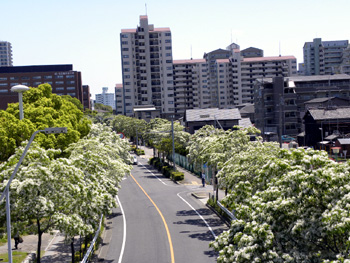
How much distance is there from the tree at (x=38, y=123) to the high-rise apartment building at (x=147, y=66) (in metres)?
104

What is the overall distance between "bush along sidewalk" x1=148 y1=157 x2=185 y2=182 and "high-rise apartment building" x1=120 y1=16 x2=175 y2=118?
256 feet

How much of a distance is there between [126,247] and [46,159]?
1145 centimetres

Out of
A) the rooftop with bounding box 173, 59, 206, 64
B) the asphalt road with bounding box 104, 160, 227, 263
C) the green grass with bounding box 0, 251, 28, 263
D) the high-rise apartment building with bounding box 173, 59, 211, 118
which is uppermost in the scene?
the rooftop with bounding box 173, 59, 206, 64

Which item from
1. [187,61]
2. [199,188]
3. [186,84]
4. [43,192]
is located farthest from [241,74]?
[43,192]

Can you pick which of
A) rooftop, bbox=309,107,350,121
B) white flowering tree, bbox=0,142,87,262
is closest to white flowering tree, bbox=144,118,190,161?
rooftop, bbox=309,107,350,121

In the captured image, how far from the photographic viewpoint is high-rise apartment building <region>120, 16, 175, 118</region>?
157 m

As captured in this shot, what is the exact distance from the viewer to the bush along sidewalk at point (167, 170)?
60.2 metres

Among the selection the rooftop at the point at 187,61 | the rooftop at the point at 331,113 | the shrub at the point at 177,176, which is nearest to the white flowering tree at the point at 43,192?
the shrub at the point at 177,176

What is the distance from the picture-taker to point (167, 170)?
65.9 m

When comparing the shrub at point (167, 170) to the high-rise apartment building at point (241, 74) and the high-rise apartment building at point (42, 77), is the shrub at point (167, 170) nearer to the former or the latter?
the high-rise apartment building at point (241, 74)

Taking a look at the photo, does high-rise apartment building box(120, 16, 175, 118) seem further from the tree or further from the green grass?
the green grass

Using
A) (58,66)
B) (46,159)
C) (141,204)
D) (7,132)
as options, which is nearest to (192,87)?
(58,66)

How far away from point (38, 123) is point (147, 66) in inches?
4770

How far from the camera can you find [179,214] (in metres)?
39.5
